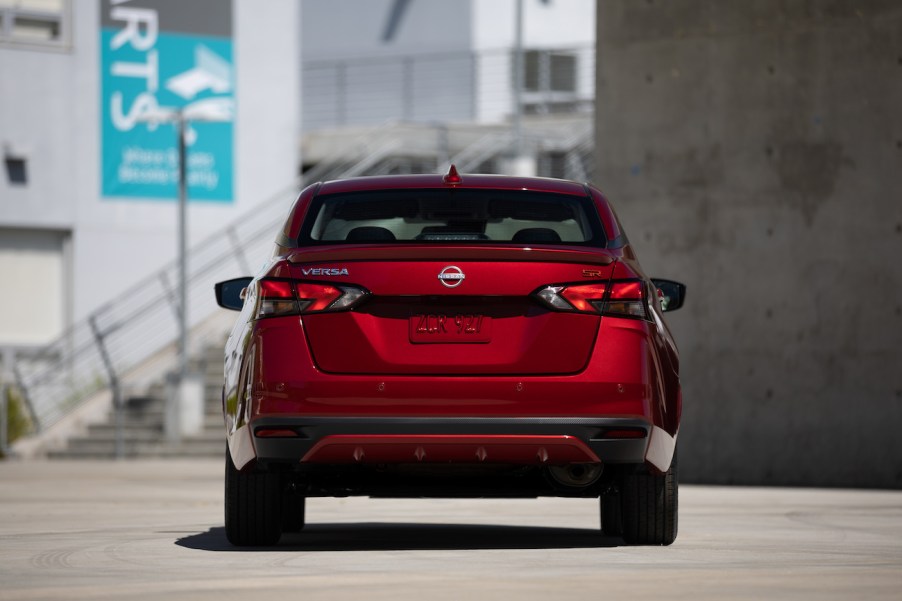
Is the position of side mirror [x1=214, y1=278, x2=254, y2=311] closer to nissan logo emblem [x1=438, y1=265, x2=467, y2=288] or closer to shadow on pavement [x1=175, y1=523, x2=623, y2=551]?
shadow on pavement [x1=175, y1=523, x2=623, y2=551]

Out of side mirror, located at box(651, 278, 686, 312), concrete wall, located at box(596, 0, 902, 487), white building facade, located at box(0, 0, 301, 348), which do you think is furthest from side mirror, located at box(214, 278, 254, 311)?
white building facade, located at box(0, 0, 301, 348)

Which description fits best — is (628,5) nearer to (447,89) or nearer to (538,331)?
(538,331)

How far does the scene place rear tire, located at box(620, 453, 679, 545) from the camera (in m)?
8.09

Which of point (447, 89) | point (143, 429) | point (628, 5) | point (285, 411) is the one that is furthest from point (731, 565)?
point (447, 89)

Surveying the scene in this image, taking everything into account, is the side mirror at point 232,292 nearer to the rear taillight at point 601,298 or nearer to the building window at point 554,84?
the rear taillight at point 601,298

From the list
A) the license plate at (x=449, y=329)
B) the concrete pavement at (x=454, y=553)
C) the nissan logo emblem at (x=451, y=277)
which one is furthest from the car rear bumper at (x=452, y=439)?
the nissan logo emblem at (x=451, y=277)

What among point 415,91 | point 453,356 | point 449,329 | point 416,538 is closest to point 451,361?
point 453,356

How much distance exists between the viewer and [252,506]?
26.7 ft

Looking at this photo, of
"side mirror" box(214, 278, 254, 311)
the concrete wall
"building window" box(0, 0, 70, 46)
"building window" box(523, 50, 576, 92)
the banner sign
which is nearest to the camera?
"side mirror" box(214, 278, 254, 311)

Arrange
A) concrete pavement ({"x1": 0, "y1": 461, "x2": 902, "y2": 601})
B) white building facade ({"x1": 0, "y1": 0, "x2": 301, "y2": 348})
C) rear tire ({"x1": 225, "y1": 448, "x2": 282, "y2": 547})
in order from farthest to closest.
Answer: white building facade ({"x1": 0, "y1": 0, "x2": 301, "y2": 348}) → rear tire ({"x1": 225, "y1": 448, "x2": 282, "y2": 547}) → concrete pavement ({"x1": 0, "y1": 461, "x2": 902, "y2": 601})

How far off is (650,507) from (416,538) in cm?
147

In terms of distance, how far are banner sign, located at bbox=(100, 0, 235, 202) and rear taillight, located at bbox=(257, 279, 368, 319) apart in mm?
24762

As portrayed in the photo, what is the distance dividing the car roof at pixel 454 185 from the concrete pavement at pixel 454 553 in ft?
5.19

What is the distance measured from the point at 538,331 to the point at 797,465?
8.21 m
